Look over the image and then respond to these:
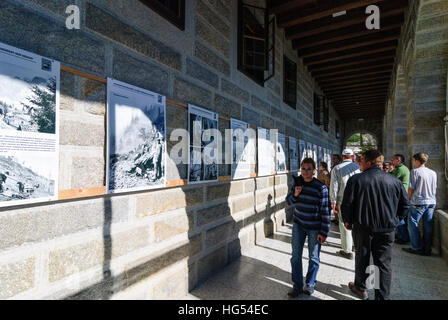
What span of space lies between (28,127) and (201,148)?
5.69 feet

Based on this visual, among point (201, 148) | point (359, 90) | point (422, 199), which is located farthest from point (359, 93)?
point (201, 148)

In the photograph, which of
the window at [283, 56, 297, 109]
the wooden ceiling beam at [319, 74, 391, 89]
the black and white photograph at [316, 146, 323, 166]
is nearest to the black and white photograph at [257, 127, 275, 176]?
the window at [283, 56, 297, 109]

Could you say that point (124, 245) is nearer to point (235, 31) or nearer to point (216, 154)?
point (216, 154)

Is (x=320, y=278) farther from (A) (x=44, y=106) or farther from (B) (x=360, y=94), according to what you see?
(B) (x=360, y=94)

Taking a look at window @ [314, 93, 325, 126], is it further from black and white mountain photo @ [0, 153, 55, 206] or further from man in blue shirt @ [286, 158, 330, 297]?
black and white mountain photo @ [0, 153, 55, 206]

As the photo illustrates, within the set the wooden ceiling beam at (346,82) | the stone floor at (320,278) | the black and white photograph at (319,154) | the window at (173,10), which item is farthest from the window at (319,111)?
the window at (173,10)

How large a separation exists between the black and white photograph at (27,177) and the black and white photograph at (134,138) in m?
0.41

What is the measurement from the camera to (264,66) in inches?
170

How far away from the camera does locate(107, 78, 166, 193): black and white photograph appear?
190 cm

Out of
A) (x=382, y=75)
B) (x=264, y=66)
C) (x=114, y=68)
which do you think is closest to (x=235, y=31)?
(x=264, y=66)

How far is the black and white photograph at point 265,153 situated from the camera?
14.8 feet

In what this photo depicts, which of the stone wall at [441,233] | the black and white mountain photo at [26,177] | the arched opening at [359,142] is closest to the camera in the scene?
the black and white mountain photo at [26,177]

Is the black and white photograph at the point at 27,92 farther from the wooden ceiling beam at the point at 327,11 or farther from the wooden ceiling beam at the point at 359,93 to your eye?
the wooden ceiling beam at the point at 359,93
